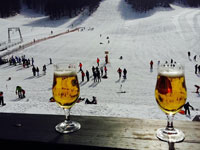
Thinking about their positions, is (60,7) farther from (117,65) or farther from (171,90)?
(171,90)

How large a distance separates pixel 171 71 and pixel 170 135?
1.64 ft

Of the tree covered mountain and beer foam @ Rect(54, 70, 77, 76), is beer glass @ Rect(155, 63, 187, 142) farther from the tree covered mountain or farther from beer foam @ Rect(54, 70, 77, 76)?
the tree covered mountain

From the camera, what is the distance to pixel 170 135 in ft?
5.50

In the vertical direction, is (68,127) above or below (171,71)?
below

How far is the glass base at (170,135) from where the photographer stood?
162 cm

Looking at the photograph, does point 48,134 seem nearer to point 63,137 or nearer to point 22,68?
point 63,137

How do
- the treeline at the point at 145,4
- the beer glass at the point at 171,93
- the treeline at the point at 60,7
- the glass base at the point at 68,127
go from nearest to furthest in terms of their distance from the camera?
the beer glass at the point at 171,93 → the glass base at the point at 68,127 → the treeline at the point at 145,4 → the treeline at the point at 60,7

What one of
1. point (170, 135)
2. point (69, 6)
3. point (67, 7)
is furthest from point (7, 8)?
point (170, 135)

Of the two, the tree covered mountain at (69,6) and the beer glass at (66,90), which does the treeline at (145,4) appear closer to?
the tree covered mountain at (69,6)

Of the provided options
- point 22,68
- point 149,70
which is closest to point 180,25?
Answer: point 149,70

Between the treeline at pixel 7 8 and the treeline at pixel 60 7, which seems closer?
the treeline at pixel 60 7

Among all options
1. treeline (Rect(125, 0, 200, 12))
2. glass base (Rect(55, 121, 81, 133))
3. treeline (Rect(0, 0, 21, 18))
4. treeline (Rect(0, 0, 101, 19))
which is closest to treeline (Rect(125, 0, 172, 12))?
treeline (Rect(125, 0, 200, 12))

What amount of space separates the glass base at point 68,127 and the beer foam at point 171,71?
83 cm

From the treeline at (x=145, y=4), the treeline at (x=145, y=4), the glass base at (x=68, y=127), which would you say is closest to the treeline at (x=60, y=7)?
the treeline at (x=145, y=4)
